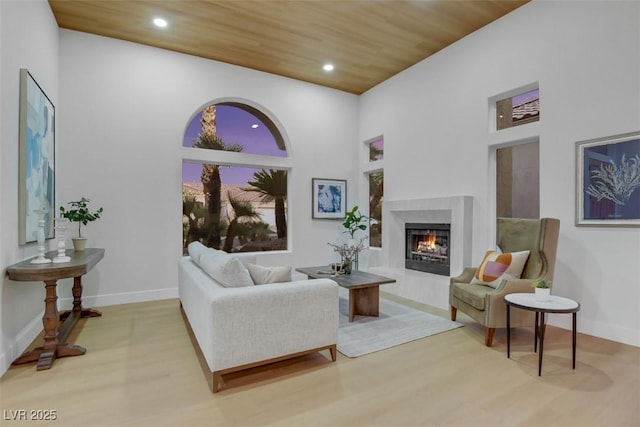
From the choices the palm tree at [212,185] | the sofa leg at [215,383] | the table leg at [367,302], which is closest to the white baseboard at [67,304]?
the palm tree at [212,185]

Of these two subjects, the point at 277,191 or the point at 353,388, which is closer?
the point at 353,388

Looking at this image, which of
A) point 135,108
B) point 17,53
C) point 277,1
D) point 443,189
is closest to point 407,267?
point 443,189

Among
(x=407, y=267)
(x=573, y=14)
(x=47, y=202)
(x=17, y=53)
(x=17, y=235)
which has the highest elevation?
(x=573, y=14)

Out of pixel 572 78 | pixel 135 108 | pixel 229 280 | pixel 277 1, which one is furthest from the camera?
pixel 135 108

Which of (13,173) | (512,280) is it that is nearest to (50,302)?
(13,173)

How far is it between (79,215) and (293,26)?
3397mm

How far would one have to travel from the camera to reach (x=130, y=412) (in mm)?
1998

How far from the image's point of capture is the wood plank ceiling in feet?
12.4

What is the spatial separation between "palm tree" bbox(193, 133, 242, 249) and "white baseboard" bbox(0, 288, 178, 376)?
3.40 ft

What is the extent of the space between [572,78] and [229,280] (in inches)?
152

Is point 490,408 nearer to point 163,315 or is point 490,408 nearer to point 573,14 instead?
point 163,315

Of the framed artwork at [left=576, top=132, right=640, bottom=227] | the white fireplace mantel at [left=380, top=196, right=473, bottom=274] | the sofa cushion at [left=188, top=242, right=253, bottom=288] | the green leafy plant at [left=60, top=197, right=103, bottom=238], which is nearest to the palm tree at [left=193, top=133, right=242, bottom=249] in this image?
the green leafy plant at [left=60, top=197, right=103, bottom=238]

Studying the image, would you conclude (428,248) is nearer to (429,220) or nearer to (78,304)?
(429,220)

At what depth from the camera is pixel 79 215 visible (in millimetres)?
3816
